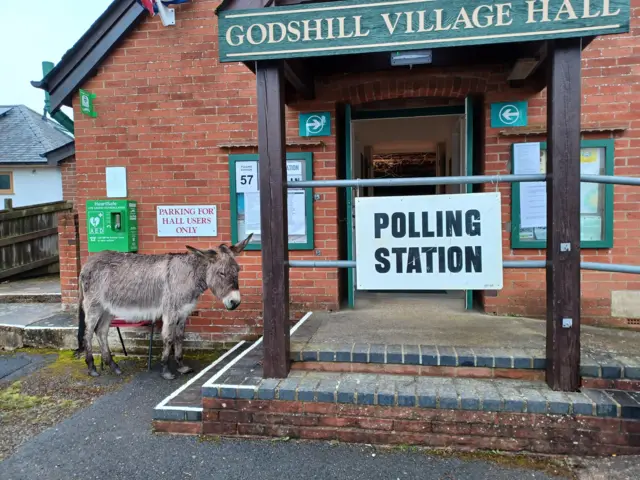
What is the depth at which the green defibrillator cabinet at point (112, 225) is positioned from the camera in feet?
17.6

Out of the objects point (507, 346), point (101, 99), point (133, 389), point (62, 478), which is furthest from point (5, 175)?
point (507, 346)

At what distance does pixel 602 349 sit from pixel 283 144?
10.2ft

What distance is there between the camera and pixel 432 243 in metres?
3.36

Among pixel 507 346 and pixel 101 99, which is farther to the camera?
pixel 101 99

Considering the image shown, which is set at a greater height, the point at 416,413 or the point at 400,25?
the point at 400,25

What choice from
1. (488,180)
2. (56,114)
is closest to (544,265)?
(488,180)

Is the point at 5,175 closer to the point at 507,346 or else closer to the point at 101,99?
the point at 101,99

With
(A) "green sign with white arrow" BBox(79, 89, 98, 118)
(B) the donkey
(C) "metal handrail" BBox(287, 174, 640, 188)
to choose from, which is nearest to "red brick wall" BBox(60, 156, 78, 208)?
(A) "green sign with white arrow" BBox(79, 89, 98, 118)

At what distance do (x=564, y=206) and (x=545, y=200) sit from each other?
1.75 m

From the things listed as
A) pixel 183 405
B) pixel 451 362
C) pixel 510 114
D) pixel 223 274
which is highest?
pixel 510 114

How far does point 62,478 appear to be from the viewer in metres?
2.93

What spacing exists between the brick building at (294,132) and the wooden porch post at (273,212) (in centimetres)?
129

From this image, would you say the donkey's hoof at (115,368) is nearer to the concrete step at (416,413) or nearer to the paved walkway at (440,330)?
the concrete step at (416,413)

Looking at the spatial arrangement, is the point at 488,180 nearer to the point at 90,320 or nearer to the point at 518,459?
the point at 518,459
